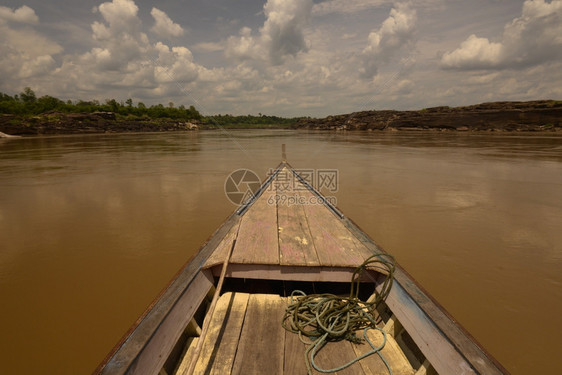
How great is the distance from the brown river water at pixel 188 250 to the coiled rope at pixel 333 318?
1.39 meters

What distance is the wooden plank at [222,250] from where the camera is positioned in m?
2.77

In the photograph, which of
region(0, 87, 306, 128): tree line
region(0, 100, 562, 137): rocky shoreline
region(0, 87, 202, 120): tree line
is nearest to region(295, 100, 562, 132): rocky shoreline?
region(0, 100, 562, 137): rocky shoreline

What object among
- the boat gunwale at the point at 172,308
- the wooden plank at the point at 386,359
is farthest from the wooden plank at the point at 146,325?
the wooden plank at the point at 386,359

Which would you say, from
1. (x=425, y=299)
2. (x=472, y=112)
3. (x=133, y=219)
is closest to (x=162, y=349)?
(x=425, y=299)

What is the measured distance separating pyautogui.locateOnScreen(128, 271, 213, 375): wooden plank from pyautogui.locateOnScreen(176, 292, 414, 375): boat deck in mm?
246

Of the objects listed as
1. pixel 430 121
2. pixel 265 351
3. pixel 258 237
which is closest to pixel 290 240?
pixel 258 237

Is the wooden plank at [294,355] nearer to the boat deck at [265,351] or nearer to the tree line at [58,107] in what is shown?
the boat deck at [265,351]

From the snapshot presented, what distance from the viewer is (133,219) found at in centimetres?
624

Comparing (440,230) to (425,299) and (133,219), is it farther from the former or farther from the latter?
(133,219)

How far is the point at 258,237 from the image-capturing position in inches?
138

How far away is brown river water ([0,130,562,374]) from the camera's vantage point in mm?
2861

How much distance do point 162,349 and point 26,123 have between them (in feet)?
188

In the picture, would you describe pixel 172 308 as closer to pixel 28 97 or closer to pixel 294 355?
pixel 294 355

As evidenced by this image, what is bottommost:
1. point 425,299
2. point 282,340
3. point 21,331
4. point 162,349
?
point 21,331
